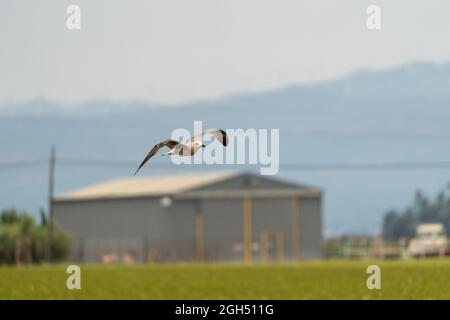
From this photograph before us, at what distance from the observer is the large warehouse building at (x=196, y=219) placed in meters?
95.4

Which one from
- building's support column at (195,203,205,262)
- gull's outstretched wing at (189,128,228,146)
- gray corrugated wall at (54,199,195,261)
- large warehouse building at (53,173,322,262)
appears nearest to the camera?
gull's outstretched wing at (189,128,228,146)

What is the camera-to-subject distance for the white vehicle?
9569 centimetres

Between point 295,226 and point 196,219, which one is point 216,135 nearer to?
point 196,219

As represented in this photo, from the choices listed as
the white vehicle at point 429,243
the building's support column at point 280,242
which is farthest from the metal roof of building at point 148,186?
the white vehicle at point 429,243

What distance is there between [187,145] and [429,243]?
8570 cm

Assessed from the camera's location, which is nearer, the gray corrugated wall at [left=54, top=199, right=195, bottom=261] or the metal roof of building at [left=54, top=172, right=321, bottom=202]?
the gray corrugated wall at [left=54, top=199, right=195, bottom=261]

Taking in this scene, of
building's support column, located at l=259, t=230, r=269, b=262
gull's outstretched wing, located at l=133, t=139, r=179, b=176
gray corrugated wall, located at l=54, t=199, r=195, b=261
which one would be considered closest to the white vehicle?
building's support column, located at l=259, t=230, r=269, b=262

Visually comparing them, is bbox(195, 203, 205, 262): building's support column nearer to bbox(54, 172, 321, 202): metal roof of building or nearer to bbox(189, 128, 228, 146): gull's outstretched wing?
bbox(54, 172, 321, 202): metal roof of building

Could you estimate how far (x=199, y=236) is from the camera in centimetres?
9519

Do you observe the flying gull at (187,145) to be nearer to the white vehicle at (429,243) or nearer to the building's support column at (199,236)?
the white vehicle at (429,243)

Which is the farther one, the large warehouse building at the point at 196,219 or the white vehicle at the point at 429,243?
the white vehicle at the point at 429,243

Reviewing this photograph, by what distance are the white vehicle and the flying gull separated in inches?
3117
